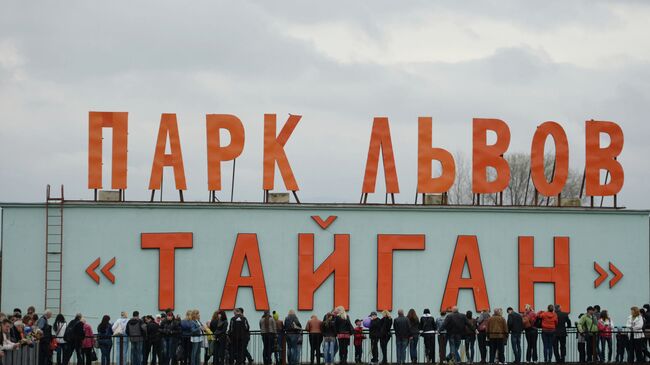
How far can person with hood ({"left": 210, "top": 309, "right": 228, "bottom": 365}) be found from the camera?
129 ft

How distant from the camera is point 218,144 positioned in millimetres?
47438

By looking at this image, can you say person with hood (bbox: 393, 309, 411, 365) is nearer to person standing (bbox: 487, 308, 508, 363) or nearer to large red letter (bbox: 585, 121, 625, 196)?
person standing (bbox: 487, 308, 508, 363)

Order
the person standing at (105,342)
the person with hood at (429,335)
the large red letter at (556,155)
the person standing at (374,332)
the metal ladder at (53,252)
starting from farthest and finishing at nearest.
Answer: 1. the large red letter at (556,155)
2. the metal ladder at (53,252)
3. the person with hood at (429,335)
4. the person standing at (374,332)
5. the person standing at (105,342)

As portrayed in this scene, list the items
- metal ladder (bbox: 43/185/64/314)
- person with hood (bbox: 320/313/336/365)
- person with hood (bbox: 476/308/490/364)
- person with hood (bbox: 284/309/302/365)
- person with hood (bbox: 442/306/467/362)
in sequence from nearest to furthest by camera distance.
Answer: person with hood (bbox: 442/306/467/362) < person with hood (bbox: 320/313/336/365) < person with hood (bbox: 284/309/302/365) < person with hood (bbox: 476/308/490/364) < metal ladder (bbox: 43/185/64/314)

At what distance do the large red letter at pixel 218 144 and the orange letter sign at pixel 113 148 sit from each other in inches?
126

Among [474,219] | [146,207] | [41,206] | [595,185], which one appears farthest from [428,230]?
[41,206]

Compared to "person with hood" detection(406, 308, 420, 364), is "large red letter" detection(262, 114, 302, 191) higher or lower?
higher

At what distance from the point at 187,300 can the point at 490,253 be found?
11554 mm

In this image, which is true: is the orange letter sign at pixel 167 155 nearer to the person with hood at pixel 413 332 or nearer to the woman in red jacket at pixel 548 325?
the person with hood at pixel 413 332

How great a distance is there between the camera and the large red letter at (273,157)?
1864 inches

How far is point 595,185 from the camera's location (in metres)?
48.8

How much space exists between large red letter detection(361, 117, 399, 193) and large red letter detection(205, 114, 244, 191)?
4932 mm

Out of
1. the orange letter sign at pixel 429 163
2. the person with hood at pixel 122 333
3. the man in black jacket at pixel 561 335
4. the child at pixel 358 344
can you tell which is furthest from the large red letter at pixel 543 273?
the person with hood at pixel 122 333

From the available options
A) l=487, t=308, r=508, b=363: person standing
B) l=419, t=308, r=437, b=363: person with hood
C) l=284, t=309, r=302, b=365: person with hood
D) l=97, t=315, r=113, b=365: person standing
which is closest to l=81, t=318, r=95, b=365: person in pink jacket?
l=97, t=315, r=113, b=365: person standing
